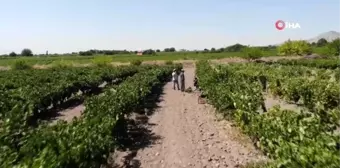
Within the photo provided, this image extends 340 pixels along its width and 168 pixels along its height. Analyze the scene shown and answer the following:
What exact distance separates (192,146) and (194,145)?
0.16m

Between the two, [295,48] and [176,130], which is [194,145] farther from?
[295,48]

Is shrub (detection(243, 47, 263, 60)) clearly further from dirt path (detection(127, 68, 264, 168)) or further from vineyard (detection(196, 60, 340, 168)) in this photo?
dirt path (detection(127, 68, 264, 168))

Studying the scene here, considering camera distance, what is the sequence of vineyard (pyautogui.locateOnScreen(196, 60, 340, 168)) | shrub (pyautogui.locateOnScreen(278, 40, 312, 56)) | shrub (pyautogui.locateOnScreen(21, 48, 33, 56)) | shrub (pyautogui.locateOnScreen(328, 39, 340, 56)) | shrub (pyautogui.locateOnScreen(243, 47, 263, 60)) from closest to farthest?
vineyard (pyautogui.locateOnScreen(196, 60, 340, 168)), shrub (pyautogui.locateOnScreen(328, 39, 340, 56)), shrub (pyautogui.locateOnScreen(243, 47, 263, 60)), shrub (pyautogui.locateOnScreen(278, 40, 312, 56)), shrub (pyautogui.locateOnScreen(21, 48, 33, 56))

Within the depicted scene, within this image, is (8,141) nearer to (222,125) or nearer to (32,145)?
(32,145)

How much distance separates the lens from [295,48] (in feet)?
295

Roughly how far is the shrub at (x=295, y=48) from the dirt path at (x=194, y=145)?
78.9 metres

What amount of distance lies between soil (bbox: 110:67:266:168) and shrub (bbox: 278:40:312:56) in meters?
79.5

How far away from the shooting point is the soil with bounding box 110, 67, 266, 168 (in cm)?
967

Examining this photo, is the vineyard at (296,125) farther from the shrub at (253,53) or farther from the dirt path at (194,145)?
the shrub at (253,53)

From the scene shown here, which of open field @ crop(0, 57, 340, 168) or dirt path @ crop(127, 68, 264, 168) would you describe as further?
dirt path @ crop(127, 68, 264, 168)

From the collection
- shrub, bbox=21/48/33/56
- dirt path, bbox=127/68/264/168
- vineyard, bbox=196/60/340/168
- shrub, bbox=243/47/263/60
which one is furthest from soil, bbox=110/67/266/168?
shrub, bbox=21/48/33/56

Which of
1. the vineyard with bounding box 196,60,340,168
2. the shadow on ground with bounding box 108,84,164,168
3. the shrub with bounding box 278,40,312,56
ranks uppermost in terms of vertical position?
the shrub with bounding box 278,40,312,56

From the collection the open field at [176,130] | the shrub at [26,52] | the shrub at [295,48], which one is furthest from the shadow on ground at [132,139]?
the shrub at [26,52]

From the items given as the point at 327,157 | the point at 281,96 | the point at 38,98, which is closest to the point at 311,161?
the point at 327,157
